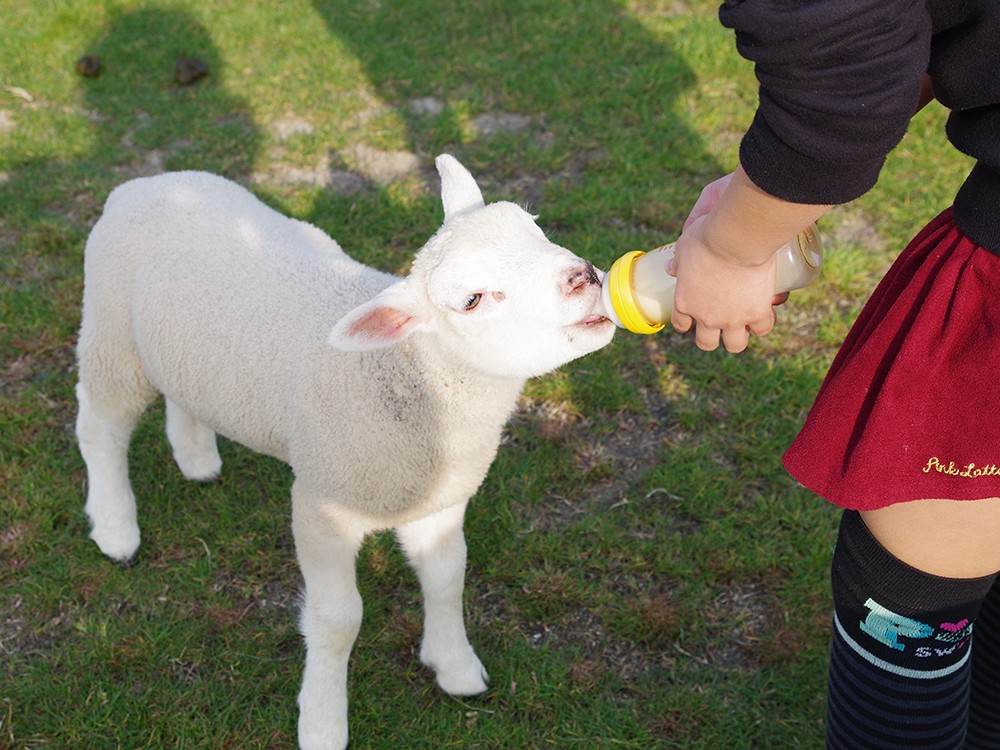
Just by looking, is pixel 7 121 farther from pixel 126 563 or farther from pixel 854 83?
pixel 854 83

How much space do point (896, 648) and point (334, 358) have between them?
1.38 m

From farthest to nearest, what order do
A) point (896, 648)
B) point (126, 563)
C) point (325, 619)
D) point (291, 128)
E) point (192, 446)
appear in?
point (291, 128)
point (192, 446)
point (126, 563)
point (325, 619)
point (896, 648)

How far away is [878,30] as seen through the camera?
1.21 metres

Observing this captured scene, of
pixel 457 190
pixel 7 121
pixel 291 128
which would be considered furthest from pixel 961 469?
pixel 7 121

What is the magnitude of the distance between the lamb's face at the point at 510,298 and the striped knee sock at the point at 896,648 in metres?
0.64

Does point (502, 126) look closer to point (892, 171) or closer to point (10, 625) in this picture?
point (892, 171)

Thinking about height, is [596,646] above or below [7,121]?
above

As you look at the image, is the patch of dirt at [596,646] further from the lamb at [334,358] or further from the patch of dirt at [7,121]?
the patch of dirt at [7,121]

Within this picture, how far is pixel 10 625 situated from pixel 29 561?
241mm

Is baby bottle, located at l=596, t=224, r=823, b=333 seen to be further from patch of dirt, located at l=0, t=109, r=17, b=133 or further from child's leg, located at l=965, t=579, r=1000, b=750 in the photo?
patch of dirt, located at l=0, t=109, r=17, b=133

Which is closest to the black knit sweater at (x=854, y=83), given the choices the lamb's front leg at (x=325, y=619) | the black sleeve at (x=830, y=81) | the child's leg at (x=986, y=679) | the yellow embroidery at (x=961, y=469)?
the black sleeve at (x=830, y=81)

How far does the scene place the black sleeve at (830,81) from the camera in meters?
1.21

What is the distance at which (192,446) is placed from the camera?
333cm

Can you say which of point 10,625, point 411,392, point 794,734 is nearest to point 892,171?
point 794,734
